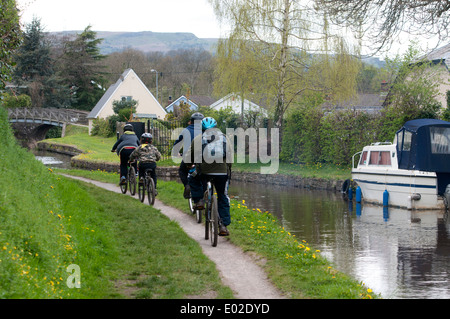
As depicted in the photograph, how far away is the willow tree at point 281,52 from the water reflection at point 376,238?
33.8 feet

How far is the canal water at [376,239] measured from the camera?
9.06m

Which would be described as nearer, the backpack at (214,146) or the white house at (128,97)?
the backpack at (214,146)

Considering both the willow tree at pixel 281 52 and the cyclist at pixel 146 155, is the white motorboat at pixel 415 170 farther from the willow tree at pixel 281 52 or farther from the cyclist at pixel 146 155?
the willow tree at pixel 281 52

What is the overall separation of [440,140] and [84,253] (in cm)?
1493

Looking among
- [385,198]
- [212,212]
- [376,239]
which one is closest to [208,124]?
[212,212]

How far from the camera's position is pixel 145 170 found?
1491cm

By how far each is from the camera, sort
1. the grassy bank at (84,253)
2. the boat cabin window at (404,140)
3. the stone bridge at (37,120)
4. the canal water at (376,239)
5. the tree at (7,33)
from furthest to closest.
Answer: the stone bridge at (37,120)
the boat cabin window at (404,140)
the tree at (7,33)
the canal water at (376,239)
the grassy bank at (84,253)

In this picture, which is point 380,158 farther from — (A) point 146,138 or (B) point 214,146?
(B) point 214,146

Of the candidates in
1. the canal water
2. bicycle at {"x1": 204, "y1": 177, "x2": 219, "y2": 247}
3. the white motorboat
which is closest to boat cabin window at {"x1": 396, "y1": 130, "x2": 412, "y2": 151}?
the white motorboat

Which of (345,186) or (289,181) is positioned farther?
(289,181)

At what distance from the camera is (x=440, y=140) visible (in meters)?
19.5

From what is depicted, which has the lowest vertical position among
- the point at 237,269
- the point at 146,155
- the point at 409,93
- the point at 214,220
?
the point at 237,269

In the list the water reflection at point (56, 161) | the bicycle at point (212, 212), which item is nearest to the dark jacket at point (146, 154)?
the bicycle at point (212, 212)

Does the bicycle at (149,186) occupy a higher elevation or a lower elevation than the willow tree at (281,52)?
lower
